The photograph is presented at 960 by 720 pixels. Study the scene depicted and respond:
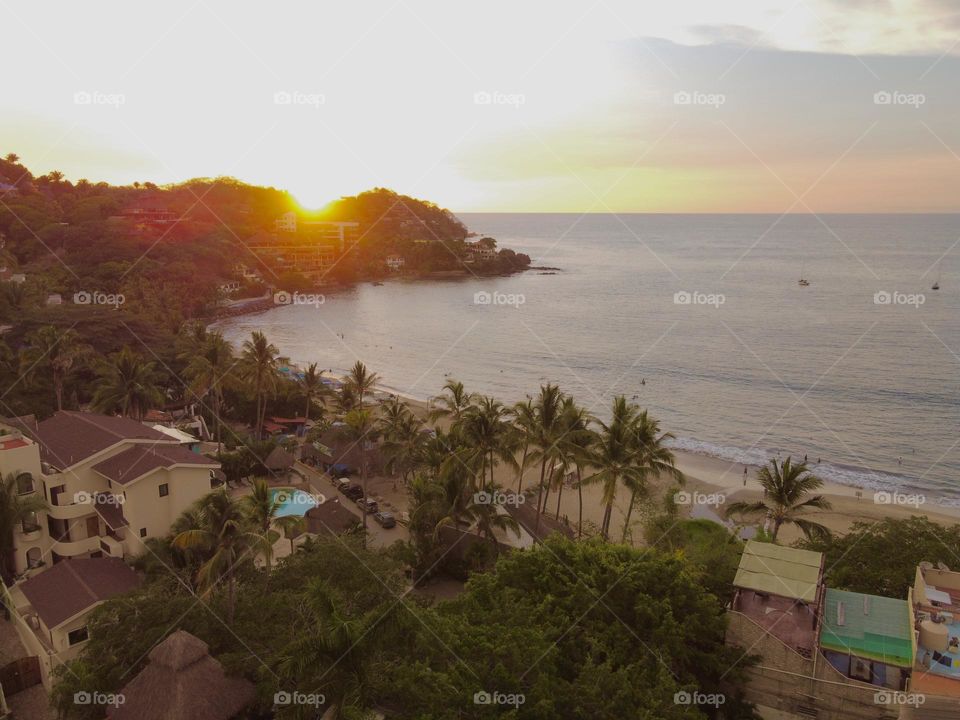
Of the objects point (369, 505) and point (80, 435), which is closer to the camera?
point (80, 435)

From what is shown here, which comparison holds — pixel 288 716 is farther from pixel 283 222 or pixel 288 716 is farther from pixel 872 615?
pixel 283 222

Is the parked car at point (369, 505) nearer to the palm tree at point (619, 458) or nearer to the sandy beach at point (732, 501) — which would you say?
the sandy beach at point (732, 501)

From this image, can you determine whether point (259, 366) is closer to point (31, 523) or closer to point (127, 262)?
point (31, 523)

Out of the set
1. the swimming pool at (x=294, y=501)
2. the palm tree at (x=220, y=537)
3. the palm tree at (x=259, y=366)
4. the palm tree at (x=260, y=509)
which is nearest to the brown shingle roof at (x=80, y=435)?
the swimming pool at (x=294, y=501)

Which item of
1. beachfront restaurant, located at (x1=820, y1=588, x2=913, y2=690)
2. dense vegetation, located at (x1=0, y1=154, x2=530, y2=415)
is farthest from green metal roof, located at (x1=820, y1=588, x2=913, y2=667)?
dense vegetation, located at (x1=0, y1=154, x2=530, y2=415)

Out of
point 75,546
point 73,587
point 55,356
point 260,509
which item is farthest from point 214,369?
point 260,509

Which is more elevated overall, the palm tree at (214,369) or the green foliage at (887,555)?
the palm tree at (214,369)
